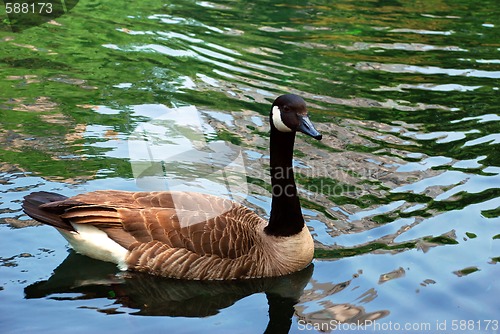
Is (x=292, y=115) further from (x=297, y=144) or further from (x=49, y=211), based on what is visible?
(x=297, y=144)

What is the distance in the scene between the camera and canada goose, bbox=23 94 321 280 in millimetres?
7496

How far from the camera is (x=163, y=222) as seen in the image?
754cm

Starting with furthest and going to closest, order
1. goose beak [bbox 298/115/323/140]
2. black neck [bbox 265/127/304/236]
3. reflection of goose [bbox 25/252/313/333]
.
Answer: black neck [bbox 265/127/304/236]
goose beak [bbox 298/115/323/140]
reflection of goose [bbox 25/252/313/333]

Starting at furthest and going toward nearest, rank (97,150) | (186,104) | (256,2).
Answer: (256,2), (186,104), (97,150)

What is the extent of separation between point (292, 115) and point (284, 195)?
848 mm

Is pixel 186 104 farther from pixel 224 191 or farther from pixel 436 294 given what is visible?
pixel 436 294

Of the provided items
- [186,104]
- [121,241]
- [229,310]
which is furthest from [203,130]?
[229,310]

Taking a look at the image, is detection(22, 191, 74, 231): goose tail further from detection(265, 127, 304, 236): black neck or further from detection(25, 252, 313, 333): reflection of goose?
detection(265, 127, 304, 236): black neck

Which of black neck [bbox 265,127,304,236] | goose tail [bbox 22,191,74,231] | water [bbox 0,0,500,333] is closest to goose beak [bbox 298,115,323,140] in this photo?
black neck [bbox 265,127,304,236]

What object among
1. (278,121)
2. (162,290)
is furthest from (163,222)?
(278,121)

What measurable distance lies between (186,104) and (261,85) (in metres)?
1.41

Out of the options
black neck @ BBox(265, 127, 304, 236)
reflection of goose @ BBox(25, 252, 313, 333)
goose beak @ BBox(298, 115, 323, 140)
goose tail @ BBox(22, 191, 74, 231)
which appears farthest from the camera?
black neck @ BBox(265, 127, 304, 236)

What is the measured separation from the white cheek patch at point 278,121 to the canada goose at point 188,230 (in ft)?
0.03

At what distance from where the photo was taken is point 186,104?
464 inches
